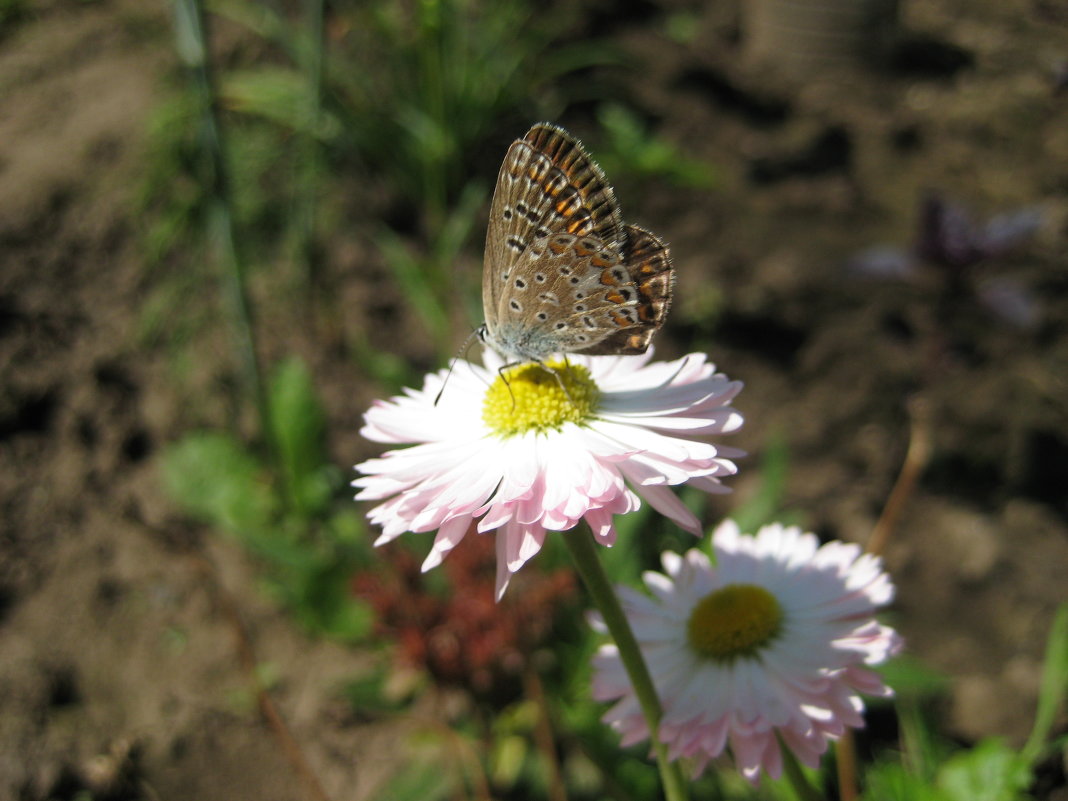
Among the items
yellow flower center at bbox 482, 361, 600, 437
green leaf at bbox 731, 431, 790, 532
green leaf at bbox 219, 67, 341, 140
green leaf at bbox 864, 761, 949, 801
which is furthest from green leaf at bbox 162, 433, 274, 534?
green leaf at bbox 864, 761, 949, 801

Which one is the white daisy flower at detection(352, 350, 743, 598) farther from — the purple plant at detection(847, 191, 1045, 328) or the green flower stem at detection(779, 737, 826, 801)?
the purple plant at detection(847, 191, 1045, 328)

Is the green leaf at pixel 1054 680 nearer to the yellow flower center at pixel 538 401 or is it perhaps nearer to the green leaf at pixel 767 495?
the green leaf at pixel 767 495

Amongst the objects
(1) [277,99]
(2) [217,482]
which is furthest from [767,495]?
(1) [277,99]

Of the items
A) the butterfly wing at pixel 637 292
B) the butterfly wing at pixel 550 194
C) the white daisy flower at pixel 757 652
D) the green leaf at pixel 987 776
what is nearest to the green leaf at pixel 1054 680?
the green leaf at pixel 987 776

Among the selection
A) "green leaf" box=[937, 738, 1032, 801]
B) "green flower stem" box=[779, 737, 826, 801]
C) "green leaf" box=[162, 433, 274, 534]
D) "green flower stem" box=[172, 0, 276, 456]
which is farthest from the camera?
"green leaf" box=[162, 433, 274, 534]

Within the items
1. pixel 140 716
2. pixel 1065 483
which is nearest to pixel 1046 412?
pixel 1065 483

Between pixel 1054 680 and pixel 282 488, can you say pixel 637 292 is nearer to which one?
pixel 1054 680

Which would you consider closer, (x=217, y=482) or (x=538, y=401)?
(x=538, y=401)
